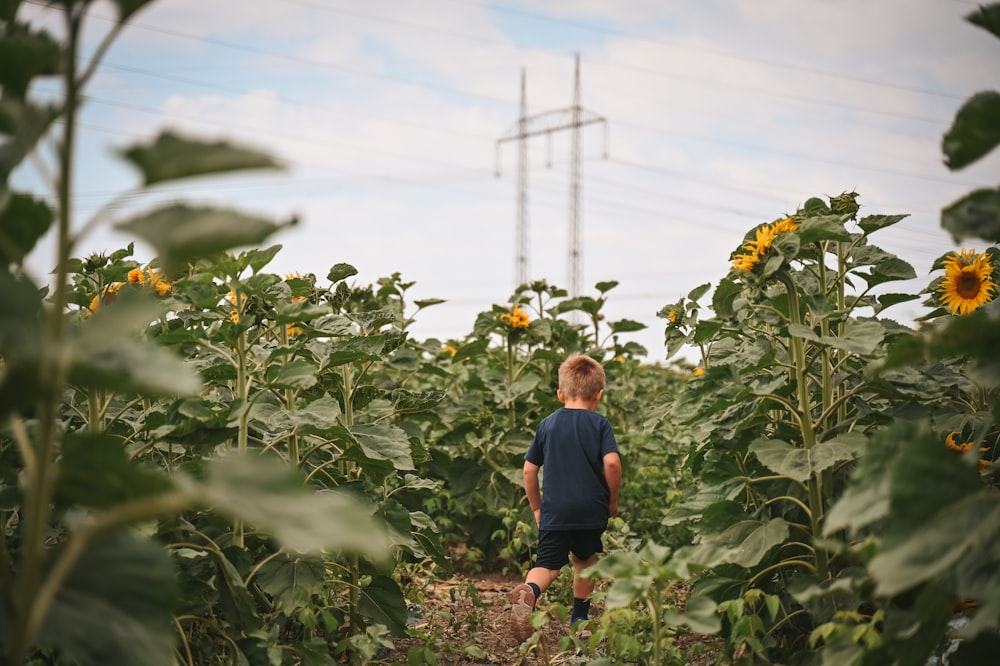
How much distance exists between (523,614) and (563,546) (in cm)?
58

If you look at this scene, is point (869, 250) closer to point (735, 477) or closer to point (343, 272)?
point (735, 477)

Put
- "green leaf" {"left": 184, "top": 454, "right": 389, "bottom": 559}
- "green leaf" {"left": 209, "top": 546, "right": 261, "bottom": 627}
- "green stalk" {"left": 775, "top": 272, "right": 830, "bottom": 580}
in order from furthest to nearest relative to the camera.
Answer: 1. "green stalk" {"left": 775, "top": 272, "right": 830, "bottom": 580}
2. "green leaf" {"left": 209, "top": 546, "right": 261, "bottom": 627}
3. "green leaf" {"left": 184, "top": 454, "right": 389, "bottom": 559}

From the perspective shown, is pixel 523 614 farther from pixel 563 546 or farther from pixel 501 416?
pixel 501 416

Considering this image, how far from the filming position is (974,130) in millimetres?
1537

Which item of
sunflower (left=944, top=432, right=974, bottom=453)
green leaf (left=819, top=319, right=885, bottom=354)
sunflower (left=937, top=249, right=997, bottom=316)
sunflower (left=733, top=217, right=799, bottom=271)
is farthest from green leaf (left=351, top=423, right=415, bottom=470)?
sunflower (left=937, top=249, right=997, bottom=316)

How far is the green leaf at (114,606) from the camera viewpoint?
1.18 meters

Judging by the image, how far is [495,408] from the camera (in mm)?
5293

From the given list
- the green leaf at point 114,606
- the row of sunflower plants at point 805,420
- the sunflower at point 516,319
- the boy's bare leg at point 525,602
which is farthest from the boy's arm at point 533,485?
the green leaf at point 114,606

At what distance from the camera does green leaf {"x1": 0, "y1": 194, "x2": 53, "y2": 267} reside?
135 cm

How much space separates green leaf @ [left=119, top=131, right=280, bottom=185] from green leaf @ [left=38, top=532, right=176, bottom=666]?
0.53 m

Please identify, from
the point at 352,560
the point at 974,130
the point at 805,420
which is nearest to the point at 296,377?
the point at 352,560

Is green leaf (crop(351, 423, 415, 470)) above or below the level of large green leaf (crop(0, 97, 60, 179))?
below

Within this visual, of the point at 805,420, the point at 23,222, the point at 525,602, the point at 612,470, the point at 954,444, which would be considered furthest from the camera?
the point at 612,470

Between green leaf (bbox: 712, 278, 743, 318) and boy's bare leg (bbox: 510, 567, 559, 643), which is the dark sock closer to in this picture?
boy's bare leg (bbox: 510, 567, 559, 643)
